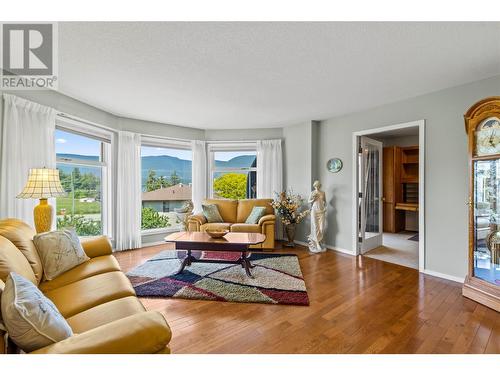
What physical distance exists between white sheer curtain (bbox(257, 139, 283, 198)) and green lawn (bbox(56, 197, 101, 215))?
3.16 meters

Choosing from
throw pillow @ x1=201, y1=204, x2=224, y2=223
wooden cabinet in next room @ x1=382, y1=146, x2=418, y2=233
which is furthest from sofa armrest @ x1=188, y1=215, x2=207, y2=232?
wooden cabinet in next room @ x1=382, y1=146, x2=418, y2=233

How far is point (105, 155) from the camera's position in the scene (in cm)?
432

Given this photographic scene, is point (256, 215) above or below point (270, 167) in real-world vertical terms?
below

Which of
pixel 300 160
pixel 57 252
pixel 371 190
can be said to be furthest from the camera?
pixel 300 160

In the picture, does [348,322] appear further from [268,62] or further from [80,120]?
[80,120]

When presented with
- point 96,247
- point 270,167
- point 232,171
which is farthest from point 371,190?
point 96,247

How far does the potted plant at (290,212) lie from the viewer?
4.63 meters

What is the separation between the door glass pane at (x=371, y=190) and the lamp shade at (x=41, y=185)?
4.47 m

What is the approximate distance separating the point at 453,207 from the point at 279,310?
2586 mm

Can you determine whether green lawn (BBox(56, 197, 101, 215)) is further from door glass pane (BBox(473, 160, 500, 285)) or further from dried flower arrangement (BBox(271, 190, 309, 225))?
door glass pane (BBox(473, 160, 500, 285))

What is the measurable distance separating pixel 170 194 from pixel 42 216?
2.68 m

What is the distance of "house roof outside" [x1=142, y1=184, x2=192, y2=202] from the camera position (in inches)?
197

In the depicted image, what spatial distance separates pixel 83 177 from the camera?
397 centimetres
